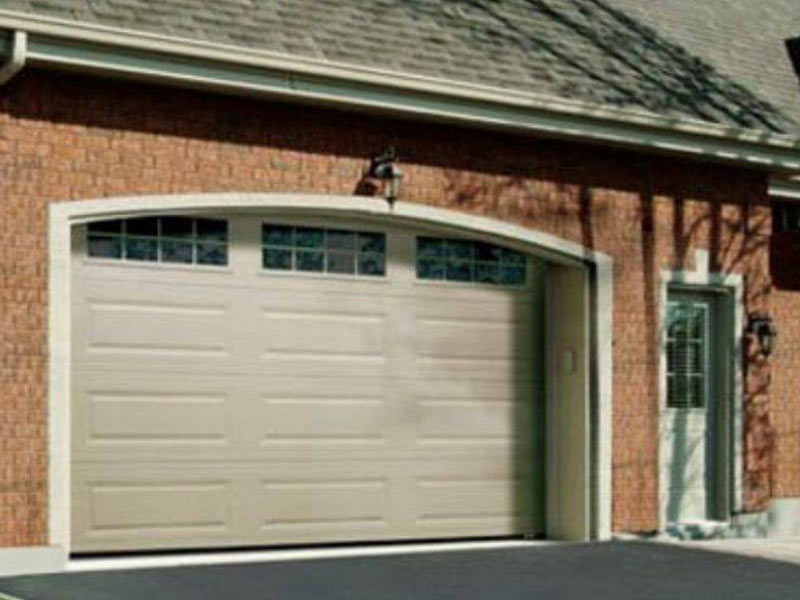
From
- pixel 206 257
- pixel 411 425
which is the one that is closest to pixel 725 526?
pixel 411 425

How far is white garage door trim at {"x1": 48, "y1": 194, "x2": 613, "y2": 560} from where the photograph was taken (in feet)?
35.7

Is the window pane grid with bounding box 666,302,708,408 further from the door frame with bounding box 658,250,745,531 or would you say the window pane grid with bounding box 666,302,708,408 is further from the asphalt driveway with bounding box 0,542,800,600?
the asphalt driveway with bounding box 0,542,800,600

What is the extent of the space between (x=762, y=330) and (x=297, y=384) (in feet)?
16.6

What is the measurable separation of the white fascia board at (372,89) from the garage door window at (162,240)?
105 centimetres

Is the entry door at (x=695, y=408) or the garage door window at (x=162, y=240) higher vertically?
the garage door window at (x=162, y=240)

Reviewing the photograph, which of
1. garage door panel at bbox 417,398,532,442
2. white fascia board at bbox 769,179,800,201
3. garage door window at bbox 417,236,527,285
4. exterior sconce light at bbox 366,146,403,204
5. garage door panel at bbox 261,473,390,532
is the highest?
white fascia board at bbox 769,179,800,201

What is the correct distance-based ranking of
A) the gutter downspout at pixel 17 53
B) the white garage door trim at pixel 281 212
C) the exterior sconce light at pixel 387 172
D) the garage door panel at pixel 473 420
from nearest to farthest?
the gutter downspout at pixel 17 53 < the white garage door trim at pixel 281 212 < the exterior sconce light at pixel 387 172 < the garage door panel at pixel 473 420

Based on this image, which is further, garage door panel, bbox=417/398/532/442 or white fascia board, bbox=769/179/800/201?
white fascia board, bbox=769/179/800/201

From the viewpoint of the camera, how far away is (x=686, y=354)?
588 inches

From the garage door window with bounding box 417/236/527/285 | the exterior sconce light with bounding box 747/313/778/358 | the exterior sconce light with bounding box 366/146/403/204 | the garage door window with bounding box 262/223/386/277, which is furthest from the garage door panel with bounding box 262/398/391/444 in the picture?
the exterior sconce light with bounding box 747/313/778/358

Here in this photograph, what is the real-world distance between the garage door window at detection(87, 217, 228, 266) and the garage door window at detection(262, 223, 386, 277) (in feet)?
1.40

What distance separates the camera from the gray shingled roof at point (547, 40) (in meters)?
12.0

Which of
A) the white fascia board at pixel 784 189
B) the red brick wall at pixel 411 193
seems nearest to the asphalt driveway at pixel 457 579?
the red brick wall at pixel 411 193

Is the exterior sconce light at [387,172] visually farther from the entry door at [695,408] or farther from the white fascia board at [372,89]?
the entry door at [695,408]
